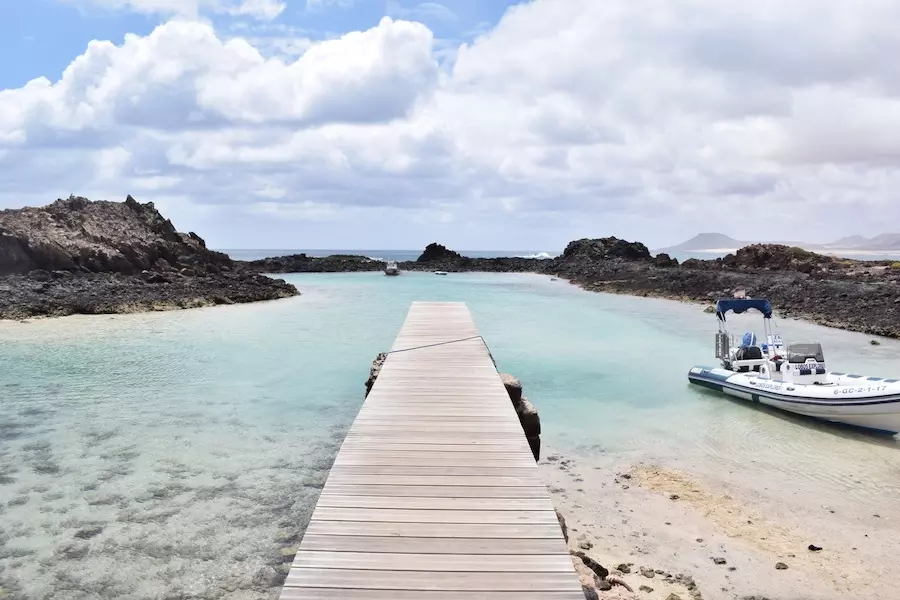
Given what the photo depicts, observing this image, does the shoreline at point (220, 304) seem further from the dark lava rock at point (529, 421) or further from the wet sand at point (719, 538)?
the dark lava rock at point (529, 421)

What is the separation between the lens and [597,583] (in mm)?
5969

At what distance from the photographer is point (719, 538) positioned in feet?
25.3

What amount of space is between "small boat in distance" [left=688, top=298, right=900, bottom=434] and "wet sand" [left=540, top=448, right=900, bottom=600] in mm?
3578

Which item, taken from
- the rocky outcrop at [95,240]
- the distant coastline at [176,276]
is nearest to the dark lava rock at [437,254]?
the distant coastline at [176,276]

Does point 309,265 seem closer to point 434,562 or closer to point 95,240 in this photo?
point 95,240

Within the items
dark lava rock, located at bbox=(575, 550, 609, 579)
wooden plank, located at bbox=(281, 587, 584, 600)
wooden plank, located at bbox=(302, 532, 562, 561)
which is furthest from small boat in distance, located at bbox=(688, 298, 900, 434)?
wooden plank, located at bbox=(281, 587, 584, 600)

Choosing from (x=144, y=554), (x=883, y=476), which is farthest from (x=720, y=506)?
(x=144, y=554)

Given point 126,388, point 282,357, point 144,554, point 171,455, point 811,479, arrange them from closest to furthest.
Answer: point 144,554
point 811,479
point 171,455
point 126,388
point 282,357

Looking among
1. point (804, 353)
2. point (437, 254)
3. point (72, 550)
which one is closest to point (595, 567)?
point (72, 550)

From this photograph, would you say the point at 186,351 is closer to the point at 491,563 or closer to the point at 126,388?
the point at 126,388

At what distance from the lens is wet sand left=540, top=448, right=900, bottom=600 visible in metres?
6.60

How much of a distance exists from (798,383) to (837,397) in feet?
4.96

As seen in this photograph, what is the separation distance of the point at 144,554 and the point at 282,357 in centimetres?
1371

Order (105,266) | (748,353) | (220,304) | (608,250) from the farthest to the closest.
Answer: (608,250) < (105,266) < (220,304) < (748,353)
